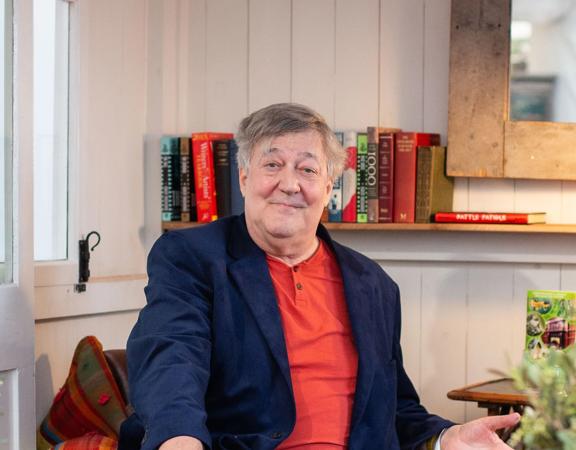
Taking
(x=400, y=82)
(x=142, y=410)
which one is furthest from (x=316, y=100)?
(x=142, y=410)

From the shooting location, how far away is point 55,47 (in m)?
2.70

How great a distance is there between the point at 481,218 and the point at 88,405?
1.26 metres

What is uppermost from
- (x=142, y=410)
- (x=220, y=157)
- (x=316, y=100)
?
(x=316, y=100)

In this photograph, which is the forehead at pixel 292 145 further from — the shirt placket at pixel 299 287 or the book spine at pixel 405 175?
the book spine at pixel 405 175

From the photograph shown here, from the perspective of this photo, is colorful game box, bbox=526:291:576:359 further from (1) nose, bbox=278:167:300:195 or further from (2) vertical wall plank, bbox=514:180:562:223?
(1) nose, bbox=278:167:300:195

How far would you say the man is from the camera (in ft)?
5.94

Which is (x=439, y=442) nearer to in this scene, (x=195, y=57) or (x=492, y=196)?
(x=492, y=196)

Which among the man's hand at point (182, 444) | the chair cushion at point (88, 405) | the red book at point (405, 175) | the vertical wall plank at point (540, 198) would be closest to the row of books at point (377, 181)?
the red book at point (405, 175)

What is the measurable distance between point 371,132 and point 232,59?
0.58 metres

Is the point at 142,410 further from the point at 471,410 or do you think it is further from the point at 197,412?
the point at 471,410

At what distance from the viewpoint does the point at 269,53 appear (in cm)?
310

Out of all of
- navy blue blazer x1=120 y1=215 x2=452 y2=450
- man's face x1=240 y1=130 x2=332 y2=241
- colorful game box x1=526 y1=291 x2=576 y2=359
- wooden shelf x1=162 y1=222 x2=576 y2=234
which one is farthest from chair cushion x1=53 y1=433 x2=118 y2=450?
colorful game box x1=526 y1=291 x2=576 y2=359

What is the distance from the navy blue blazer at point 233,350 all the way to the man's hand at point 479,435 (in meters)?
0.09

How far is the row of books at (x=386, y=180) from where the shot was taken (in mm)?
2865
